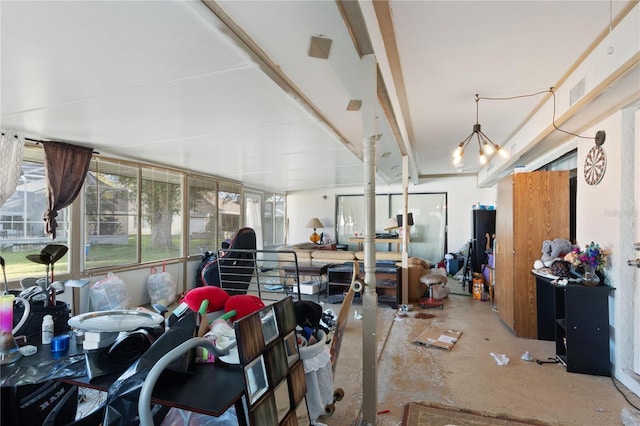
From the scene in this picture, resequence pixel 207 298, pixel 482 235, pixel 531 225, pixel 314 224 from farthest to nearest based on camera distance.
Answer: pixel 314 224
pixel 482 235
pixel 531 225
pixel 207 298

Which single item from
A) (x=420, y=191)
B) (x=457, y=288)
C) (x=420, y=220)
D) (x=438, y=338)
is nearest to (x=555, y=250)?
(x=438, y=338)

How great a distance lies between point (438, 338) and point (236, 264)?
228 cm

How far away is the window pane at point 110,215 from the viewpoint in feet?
13.8

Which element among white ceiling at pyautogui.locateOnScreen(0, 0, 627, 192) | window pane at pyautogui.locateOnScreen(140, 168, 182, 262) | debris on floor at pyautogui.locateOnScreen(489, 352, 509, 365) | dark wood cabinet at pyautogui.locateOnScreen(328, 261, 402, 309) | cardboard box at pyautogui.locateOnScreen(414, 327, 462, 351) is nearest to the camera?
white ceiling at pyautogui.locateOnScreen(0, 0, 627, 192)

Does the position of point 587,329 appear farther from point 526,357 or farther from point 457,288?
point 457,288

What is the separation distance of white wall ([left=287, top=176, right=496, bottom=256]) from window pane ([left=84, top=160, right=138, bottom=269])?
525 centimetres

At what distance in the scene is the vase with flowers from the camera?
2.57 metres

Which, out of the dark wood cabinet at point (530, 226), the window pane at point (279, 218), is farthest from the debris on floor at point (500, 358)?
the window pane at point (279, 218)

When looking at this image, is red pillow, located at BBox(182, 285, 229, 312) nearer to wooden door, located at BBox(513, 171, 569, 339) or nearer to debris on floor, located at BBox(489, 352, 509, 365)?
debris on floor, located at BBox(489, 352, 509, 365)

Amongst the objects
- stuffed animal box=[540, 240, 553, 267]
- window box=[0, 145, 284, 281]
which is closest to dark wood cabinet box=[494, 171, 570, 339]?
stuffed animal box=[540, 240, 553, 267]

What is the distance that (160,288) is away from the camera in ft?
15.4

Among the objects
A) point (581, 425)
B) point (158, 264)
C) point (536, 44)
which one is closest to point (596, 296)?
point (581, 425)

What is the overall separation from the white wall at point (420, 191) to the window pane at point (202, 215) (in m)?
3.48

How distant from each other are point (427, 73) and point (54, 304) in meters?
2.97
